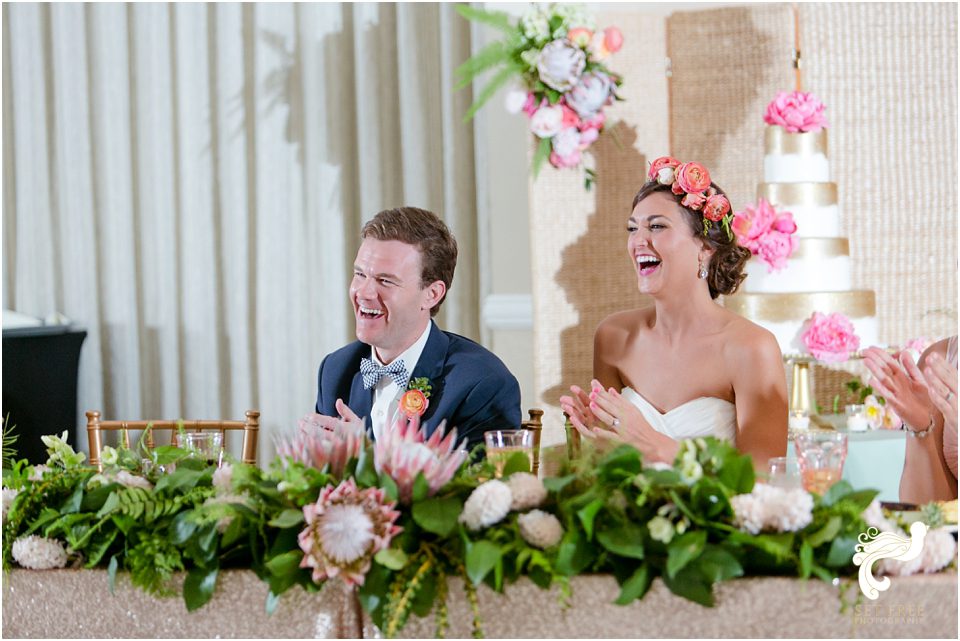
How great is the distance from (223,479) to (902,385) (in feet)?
4.85

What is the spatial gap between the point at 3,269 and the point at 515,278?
94.7 inches

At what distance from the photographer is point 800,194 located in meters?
3.69

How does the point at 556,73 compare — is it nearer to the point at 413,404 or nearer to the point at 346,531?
the point at 413,404

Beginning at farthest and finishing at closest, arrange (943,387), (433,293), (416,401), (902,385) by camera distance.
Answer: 1. (433,293)
2. (416,401)
3. (902,385)
4. (943,387)

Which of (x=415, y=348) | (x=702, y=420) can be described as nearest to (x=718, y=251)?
(x=702, y=420)

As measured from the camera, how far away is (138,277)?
198 inches

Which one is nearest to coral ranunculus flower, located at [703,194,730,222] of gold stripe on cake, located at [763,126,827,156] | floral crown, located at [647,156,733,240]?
floral crown, located at [647,156,733,240]

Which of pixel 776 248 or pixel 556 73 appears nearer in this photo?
pixel 776 248

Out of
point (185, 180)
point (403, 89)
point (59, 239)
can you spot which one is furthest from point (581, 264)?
point (59, 239)

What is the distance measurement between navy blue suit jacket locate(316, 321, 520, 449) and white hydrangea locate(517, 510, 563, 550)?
1.00 m

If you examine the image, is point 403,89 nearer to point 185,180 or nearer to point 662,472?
point 185,180

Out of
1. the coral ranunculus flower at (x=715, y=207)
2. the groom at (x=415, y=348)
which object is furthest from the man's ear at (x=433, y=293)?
the coral ranunculus flower at (x=715, y=207)

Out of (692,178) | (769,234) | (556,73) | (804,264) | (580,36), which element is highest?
(580,36)

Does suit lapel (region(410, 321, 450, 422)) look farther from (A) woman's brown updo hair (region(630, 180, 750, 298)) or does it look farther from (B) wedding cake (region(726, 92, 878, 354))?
(B) wedding cake (region(726, 92, 878, 354))
